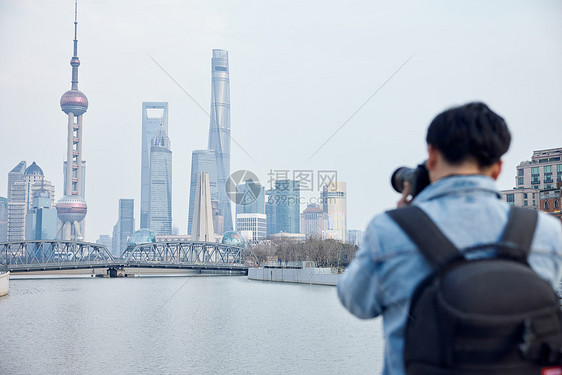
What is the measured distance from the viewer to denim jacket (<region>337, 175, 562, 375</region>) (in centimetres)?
234

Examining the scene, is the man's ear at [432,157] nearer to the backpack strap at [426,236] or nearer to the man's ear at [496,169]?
the man's ear at [496,169]

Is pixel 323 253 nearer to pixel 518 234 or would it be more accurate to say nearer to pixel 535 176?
pixel 535 176

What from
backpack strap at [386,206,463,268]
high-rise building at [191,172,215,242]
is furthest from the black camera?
high-rise building at [191,172,215,242]

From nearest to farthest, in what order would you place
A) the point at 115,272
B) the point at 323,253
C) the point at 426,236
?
1. the point at 426,236
2. the point at 323,253
3. the point at 115,272

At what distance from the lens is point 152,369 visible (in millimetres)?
18469

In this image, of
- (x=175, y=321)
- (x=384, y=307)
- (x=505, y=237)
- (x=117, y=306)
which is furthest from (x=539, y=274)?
(x=117, y=306)

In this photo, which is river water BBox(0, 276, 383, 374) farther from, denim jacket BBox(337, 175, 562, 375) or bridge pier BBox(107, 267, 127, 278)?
bridge pier BBox(107, 267, 127, 278)

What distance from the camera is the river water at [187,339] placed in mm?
18938

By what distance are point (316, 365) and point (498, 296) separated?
676 inches

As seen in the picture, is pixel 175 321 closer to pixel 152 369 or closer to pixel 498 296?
pixel 152 369

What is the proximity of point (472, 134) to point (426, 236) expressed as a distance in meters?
0.47

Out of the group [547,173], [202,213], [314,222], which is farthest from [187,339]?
[202,213]

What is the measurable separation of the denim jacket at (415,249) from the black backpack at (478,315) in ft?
0.18

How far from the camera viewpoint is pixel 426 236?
230cm
